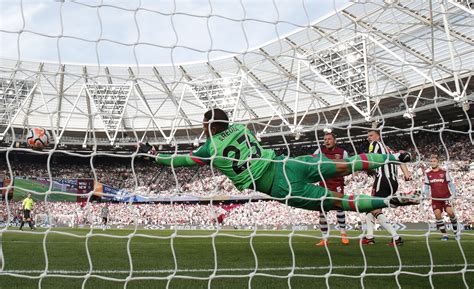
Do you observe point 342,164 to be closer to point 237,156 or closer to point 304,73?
point 237,156

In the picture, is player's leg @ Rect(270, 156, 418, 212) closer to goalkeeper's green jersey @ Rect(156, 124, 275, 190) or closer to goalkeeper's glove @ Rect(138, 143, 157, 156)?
goalkeeper's green jersey @ Rect(156, 124, 275, 190)

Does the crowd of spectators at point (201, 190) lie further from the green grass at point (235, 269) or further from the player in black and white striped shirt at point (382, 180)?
the green grass at point (235, 269)

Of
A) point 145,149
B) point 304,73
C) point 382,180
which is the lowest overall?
point 382,180

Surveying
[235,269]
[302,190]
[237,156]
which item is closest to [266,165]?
[237,156]

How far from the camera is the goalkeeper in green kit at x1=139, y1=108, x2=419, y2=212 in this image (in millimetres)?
4113

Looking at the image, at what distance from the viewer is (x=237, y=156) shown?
4105 mm

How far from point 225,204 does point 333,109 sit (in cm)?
884

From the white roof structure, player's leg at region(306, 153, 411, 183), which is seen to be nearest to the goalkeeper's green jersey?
player's leg at region(306, 153, 411, 183)

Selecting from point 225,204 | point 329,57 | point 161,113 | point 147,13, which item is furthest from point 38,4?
point 161,113

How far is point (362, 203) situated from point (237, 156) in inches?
53.0

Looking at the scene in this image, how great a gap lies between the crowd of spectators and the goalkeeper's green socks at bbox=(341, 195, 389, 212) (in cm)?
1211

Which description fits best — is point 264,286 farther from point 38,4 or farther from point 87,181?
point 87,181

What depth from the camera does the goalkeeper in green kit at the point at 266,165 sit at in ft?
13.5

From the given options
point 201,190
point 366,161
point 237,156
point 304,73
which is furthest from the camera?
point 304,73
